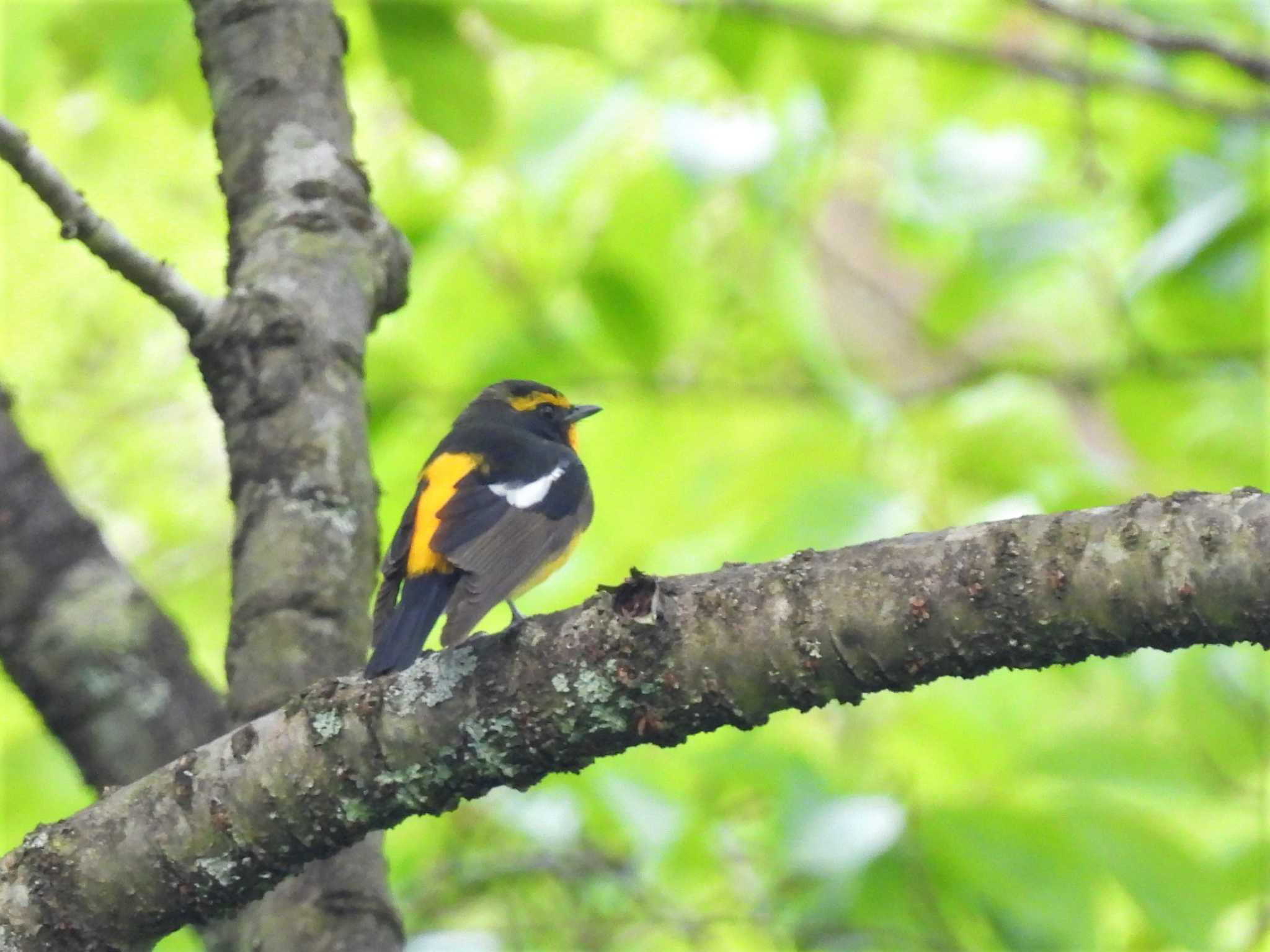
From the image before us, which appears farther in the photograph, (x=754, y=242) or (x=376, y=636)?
(x=754, y=242)

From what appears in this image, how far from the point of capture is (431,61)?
3455 millimetres

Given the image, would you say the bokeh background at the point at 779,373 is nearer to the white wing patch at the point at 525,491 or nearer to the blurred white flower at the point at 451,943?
the blurred white flower at the point at 451,943

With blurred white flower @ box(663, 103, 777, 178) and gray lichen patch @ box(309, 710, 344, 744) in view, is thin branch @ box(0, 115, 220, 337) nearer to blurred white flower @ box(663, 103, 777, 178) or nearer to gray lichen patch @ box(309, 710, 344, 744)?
gray lichen patch @ box(309, 710, 344, 744)

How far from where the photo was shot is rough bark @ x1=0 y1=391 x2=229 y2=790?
127 inches

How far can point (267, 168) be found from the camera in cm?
310

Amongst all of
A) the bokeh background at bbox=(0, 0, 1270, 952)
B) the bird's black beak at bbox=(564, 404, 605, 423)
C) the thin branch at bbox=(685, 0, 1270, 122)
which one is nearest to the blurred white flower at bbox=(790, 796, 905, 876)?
the bokeh background at bbox=(0, 0, 1270, 952)

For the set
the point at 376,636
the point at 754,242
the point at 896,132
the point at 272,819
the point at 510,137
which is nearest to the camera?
the point at 272,819

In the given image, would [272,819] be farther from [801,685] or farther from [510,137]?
[510,137]

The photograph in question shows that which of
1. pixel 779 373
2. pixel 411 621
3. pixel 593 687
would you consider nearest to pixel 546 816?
pixel 411 621

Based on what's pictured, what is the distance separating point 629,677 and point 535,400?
7.55 feet

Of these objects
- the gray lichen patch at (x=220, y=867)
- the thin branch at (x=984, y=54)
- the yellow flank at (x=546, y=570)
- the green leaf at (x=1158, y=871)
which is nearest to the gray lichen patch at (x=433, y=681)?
the gray lichen patch at (x=220, y=867)

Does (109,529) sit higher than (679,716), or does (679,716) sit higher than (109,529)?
(109,529)

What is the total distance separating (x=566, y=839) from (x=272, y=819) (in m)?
2.17

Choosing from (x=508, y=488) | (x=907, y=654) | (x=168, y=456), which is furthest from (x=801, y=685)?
(x=168, y=456)
